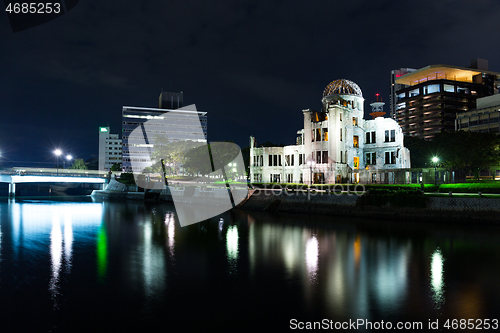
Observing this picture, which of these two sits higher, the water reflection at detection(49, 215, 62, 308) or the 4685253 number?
the water reflection at detection(49, 215, 62, 308)

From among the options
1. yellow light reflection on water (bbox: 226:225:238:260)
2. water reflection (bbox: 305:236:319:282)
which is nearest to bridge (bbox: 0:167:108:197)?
yellow light reflection on water (bbox: 226:225:238:260)

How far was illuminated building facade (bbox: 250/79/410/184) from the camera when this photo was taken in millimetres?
67750

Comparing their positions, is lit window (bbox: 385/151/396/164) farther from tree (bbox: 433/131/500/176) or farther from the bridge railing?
the bridge railing

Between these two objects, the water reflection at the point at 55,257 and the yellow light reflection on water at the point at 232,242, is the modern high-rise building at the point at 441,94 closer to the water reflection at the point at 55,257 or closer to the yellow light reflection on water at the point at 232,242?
the yellow light reflection on water at the point at 232,242

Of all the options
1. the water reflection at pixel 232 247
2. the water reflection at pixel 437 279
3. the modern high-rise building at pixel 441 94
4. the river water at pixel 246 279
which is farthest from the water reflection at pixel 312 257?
the modern high-rise building at pixel 441 94

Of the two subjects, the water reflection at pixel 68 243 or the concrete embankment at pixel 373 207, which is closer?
the water reflection at pixel 68 243

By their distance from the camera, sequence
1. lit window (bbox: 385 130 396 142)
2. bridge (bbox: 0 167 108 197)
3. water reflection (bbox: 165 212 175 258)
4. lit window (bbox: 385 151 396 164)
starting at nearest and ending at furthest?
water reflection (bbox: 165 212 175 258), lit window (bbox: 385 151 396 164), lit window (bbox: 385 130 396 142), bridge (bbox: 0 167 108 197)

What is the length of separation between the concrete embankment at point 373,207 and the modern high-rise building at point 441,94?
380 feet

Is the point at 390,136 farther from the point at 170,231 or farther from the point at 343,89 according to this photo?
the point at 170,231

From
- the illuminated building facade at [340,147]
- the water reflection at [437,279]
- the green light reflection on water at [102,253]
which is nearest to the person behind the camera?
the water reflection at [437,279]

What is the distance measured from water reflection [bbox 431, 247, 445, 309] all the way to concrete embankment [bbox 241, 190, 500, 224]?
50.1 feet

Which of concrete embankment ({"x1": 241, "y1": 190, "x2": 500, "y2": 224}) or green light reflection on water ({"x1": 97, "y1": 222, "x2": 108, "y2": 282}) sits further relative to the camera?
concrete embankment ({"x1": 241, "y1": 190, "x2": 500, "y2": 224})

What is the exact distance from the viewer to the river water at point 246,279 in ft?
49.8

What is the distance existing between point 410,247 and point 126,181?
3787 inches
